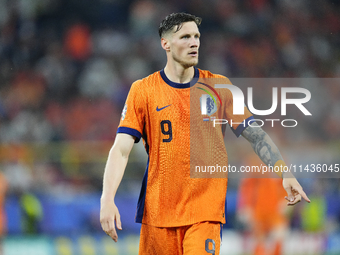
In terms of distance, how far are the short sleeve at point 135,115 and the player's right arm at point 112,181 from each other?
42 millimetres

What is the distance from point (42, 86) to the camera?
10.4m

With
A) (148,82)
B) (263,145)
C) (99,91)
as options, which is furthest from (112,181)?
(99,91)

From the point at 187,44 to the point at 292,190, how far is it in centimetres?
118

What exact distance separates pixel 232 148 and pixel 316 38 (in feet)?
18.0

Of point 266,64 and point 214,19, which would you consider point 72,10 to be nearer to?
point 214,19

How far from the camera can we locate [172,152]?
3020mm

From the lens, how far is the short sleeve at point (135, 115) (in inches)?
119

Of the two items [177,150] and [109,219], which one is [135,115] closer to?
[177,150]

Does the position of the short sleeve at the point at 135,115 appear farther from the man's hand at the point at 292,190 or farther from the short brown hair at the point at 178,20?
the man's hand at the point at 292,190

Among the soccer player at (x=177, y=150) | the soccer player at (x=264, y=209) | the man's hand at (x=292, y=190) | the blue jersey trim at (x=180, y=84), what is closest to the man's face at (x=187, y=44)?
the soccer player at (x=177, y=150)

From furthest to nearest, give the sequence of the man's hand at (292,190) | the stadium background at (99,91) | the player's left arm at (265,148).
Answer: the stadium background at (99,91) → the player's left arm at (265,148) → the man's hand at (292,190)

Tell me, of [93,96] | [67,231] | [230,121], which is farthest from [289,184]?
[93,96]

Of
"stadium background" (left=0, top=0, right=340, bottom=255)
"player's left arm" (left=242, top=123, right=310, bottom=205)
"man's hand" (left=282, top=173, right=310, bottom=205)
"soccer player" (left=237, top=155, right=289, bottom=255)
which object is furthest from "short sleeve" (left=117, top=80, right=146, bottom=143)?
"stadium background" (left=0, top=0, right=340, bottom=255)

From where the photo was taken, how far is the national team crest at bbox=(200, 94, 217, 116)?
3.12m
